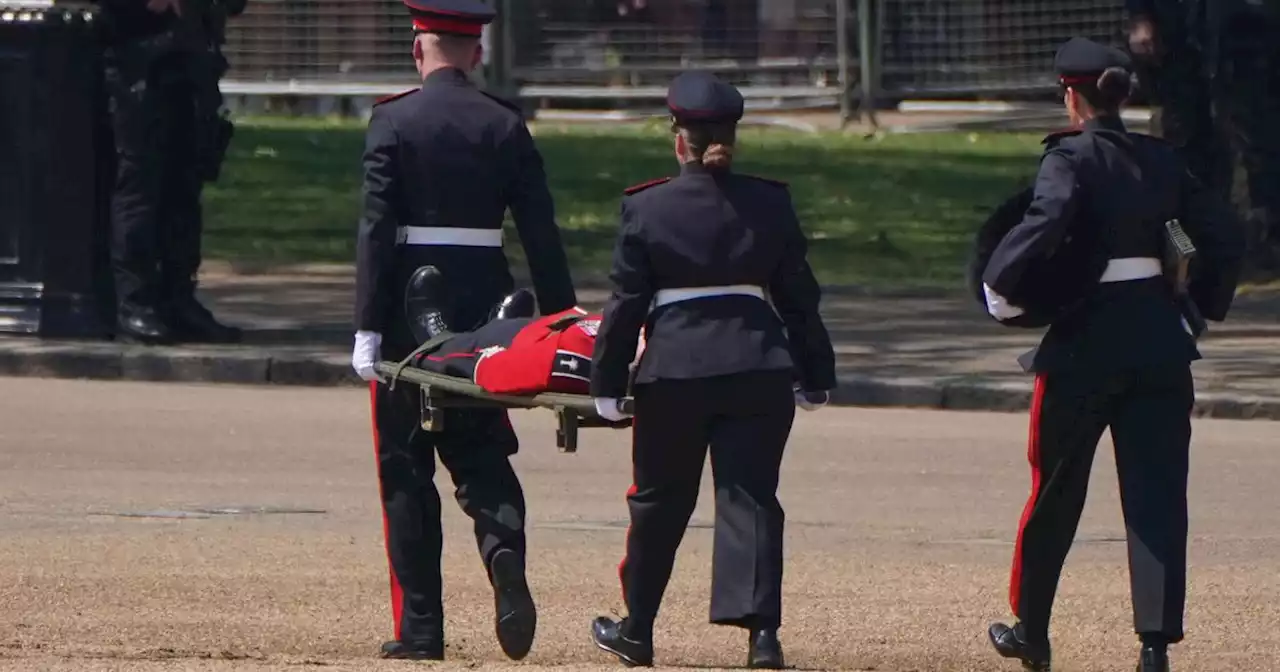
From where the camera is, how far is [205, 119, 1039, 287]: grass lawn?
1892 centimetres

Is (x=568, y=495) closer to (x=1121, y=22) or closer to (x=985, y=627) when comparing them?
(x=985, y=627)

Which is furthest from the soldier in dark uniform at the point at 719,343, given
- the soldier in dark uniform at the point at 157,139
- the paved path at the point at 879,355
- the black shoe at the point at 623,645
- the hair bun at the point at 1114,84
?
the soldier in dark uniform at the point at 157,139

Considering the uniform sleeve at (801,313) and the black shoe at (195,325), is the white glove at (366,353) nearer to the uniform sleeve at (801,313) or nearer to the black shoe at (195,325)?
the uniform sleeve at (801,313)

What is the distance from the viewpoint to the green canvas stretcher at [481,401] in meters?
6.69

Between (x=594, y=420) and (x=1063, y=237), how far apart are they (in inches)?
50.0

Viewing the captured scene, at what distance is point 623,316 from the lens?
21.6ft

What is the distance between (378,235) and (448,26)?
619 millimetres

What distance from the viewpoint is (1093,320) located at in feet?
22.3

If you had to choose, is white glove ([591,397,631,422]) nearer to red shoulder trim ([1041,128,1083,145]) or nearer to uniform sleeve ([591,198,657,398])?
uniform sleeve ([591,198,657,398])

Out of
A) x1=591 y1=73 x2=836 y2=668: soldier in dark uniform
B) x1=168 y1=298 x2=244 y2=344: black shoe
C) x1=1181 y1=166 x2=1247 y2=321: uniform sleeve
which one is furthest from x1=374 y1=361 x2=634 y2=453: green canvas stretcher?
x1=168 y1=298 x2=244 y2=344: black shoe

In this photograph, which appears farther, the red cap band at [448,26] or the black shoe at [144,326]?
the black shoe at [144,326]

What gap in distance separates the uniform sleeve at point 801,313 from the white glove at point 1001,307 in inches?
17.5

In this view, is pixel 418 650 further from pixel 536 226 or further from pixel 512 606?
pixel 536 226

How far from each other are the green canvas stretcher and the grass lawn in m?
10.8
